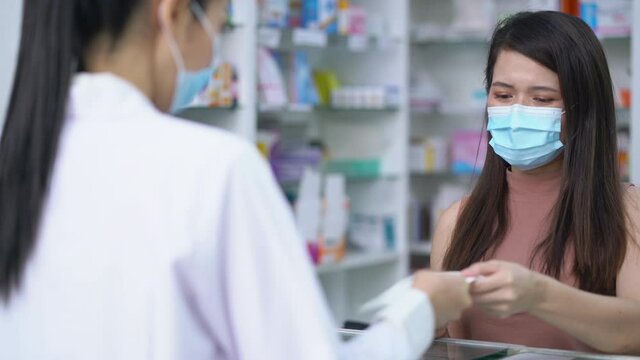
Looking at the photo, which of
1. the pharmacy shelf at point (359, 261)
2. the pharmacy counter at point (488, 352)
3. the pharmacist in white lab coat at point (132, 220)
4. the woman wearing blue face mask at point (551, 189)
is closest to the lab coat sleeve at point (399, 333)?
the pharmacist in white lab coat at point (132, 220)

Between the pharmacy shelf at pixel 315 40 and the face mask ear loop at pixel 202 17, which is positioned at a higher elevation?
the pharmacy shelf at pixel 315 40

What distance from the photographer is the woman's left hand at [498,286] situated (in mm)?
1480

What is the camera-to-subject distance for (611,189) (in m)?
2.09

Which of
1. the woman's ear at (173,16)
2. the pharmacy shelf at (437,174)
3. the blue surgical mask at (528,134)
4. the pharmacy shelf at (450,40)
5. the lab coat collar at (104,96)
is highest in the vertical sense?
the pharmacy shelf at (450,40)

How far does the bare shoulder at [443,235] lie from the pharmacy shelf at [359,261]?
249 centimetres

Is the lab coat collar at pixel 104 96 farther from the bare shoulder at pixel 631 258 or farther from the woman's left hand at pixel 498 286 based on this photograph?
the bare shoulder at pixel 631 258

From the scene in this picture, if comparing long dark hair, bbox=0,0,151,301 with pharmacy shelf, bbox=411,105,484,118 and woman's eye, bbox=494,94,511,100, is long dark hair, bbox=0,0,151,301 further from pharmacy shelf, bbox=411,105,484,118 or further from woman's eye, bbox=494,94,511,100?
pharmacy shelf, bbox=411,105,484,118

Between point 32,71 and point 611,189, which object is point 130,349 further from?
point 611,189

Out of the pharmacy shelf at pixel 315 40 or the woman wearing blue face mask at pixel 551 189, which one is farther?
the pharmacy shelf at pixel 315 40

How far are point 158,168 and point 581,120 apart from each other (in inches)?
50.3

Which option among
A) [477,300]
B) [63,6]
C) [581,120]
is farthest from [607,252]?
[63,6]

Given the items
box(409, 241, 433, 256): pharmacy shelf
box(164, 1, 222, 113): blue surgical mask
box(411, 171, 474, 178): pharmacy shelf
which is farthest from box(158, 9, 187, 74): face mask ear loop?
box(411, 171, 474, 178): pharmacy shelf

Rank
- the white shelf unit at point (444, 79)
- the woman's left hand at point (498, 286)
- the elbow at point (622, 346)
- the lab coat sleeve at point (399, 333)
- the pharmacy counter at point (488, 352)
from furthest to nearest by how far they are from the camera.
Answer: the white shelf unit at point (444, 79) < the elbow at point (622, 346) < the pharmacy counter at point (488, 352) < the woman's left hand at point (498, 286) < the lab coat sleeve at point (399, 333)

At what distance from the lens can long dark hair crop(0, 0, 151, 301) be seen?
1110 millimetres
